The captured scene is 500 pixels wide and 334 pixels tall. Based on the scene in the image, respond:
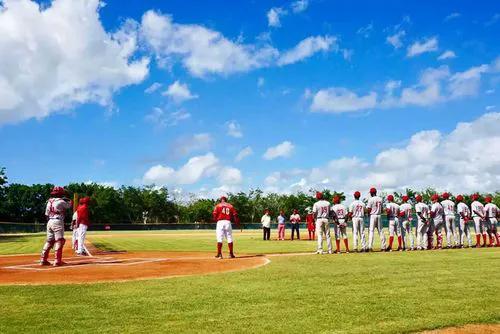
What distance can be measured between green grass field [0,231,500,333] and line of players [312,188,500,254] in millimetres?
6114

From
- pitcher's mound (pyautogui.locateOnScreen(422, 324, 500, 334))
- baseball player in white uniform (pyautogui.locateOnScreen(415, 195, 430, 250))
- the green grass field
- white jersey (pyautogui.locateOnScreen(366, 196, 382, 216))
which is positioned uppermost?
white jersey (pyautogui.locateOnScreen(366, 196, 382, 216))

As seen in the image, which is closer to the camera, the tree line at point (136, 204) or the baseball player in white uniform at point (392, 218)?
the baseball player in white uniform at point (392, 218)

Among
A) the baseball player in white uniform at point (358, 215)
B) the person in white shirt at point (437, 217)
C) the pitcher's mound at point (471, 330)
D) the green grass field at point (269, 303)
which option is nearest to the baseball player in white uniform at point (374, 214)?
the baseball player in white uniform at point (358, 215)

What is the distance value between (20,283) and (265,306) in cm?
588

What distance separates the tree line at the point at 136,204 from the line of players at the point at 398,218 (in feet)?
298

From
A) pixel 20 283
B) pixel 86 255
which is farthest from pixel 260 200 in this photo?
pixel 20 283

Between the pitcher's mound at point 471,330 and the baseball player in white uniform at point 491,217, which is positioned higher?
the baseball player in white uniform at point 491,217

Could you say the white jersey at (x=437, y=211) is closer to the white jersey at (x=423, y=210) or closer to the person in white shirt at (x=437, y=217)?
the person in white shirt at (x=437, y=217)

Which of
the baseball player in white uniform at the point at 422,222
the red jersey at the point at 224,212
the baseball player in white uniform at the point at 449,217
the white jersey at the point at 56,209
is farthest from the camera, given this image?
the baseball player in white uniform at the point at 449,217

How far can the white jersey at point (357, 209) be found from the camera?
54.0 feet

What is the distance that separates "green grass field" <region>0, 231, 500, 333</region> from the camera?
5527 millimetres

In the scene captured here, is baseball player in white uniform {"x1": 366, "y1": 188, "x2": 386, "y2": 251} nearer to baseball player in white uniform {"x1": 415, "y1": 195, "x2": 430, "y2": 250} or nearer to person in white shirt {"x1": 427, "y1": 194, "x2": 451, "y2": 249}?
baseball player in white uniform {"x1": 415, "y1": 195, "x2": 430, "y2": 250}

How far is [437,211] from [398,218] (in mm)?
1859

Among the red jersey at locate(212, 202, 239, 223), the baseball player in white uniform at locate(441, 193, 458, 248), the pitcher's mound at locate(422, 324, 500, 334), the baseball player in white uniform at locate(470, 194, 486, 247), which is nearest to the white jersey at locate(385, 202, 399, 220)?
the baseball player in white uniform at locate(441, 193, 458, 248)
